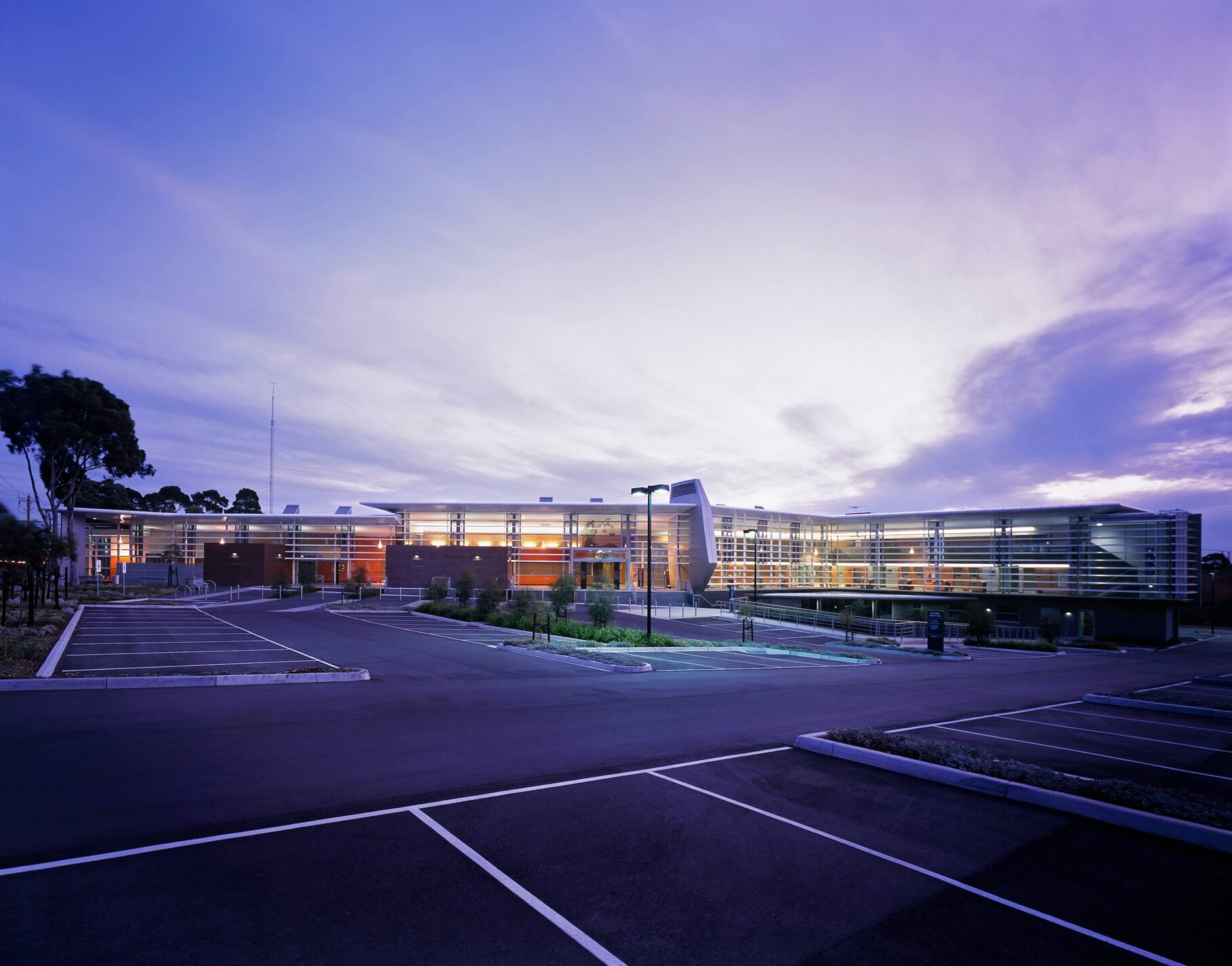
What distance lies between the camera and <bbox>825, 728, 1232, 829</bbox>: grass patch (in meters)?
6.62

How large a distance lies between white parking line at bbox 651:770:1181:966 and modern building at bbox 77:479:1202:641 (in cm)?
4196

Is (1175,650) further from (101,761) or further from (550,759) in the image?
(101,761)

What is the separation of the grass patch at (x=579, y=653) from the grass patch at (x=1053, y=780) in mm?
9667

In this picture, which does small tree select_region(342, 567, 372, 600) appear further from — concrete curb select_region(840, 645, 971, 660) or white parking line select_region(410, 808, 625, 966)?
white parking line select_region(410, 808, 625, 966)

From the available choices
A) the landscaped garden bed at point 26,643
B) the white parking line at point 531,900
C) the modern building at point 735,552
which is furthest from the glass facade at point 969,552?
the white parking line at point 531,900

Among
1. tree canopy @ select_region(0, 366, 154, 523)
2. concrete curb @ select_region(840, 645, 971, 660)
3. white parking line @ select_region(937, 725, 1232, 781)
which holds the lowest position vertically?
concrete curb @ select_region(840, 645, 971, 660)

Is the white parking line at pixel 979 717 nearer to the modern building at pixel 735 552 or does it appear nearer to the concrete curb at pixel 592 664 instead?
the concrete curb at pixel 592 664

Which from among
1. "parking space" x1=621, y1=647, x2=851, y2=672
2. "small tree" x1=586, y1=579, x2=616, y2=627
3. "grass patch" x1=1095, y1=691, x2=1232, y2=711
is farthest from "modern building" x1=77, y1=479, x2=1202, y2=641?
"grass patch" x1=1095, y1=691, x2=1232, y2=711

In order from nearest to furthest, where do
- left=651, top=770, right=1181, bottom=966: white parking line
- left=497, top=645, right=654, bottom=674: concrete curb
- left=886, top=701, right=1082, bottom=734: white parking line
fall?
1. left=651, top=770, right=1181, bottom=966: white parking line
2. left=886, top=701, right=1082, bottom=734: white parking line
3. left=497, top=645, right=654, bottom=674: concrete curb

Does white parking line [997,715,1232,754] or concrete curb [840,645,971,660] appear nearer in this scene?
white parking line [997,715,1232,754]

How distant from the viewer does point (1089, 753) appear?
10.1m

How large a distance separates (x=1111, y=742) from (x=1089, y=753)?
1370 mm

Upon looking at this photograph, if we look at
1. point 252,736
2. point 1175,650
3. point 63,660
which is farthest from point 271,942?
point 1175,650

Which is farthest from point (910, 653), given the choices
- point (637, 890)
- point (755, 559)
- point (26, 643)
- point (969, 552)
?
point (26, 643)
